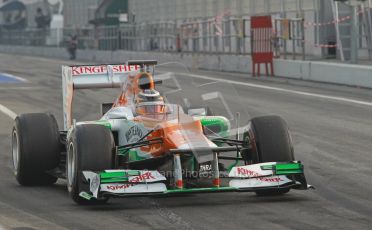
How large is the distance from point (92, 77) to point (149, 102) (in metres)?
2.36

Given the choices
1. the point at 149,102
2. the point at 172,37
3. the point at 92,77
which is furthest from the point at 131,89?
the point at 172,37

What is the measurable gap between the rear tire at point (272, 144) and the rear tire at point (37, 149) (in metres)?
2.31

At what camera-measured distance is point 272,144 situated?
11.1 metres

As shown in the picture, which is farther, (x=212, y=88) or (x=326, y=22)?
(x=326, y=22)

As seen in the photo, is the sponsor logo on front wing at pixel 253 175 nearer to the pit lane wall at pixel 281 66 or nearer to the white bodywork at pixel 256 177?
the white bodywork at pixel 256 177

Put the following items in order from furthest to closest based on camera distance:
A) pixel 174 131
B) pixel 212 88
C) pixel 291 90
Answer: pixel 291 90
pixel 212 88
pixel 174 131

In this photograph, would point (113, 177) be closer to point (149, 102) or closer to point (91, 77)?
point (149, 102)

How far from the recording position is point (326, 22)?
35.2 m

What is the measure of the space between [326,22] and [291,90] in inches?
281

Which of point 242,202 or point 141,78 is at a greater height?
point 141,78

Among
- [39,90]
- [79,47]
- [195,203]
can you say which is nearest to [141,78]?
[195,203]

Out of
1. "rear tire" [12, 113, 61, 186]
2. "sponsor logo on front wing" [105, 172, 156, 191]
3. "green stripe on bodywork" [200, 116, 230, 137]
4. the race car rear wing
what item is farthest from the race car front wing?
Result: the race car rear wing

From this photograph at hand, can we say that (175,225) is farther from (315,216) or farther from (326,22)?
(326,22)

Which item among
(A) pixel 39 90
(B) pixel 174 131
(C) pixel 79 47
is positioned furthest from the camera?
(C) pixel 79 47
